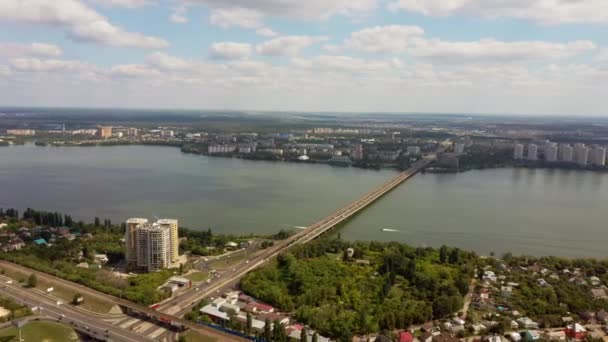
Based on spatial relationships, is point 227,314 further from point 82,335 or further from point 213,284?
point 82,335

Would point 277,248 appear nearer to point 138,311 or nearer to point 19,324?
point 138,311

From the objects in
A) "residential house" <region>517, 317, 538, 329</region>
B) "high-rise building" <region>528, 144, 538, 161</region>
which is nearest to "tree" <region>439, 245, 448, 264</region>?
"residential house" <region>517, 317, 538, 329</region>

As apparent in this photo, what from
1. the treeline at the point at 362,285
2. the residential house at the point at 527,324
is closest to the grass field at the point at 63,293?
the treeline at the point at 362,285

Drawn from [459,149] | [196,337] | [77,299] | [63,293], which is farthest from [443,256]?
Answer: [459,149]

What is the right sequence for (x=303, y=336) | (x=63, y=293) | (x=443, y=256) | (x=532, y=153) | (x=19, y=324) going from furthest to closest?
1. (x=532, y=153)
2. (x=443, y=256)
3. (x=63, y=293)
4. (x=19, y=324)
5. (x=303, y=336)

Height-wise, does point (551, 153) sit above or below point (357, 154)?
above

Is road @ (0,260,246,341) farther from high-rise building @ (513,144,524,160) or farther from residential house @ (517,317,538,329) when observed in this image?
high-rise building @ (513,144,524,160)

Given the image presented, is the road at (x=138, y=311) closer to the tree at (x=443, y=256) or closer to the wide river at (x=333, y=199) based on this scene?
the wide river at (x=333, y=199)
